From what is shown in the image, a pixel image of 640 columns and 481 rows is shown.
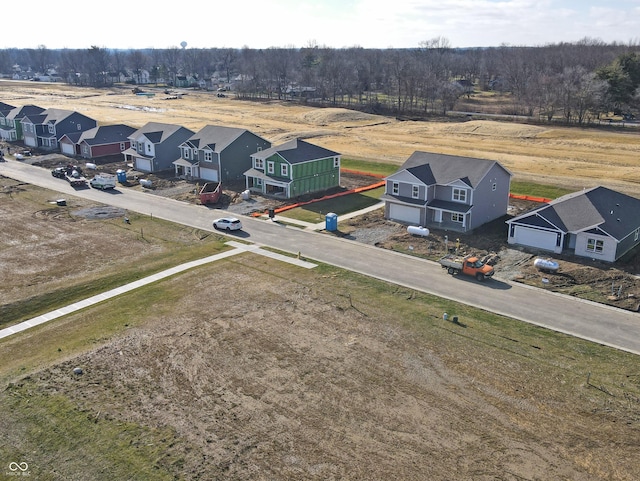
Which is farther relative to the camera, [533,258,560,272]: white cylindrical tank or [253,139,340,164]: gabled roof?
[253,139,340,164]: gabled roof

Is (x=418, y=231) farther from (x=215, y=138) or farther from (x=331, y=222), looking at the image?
(x=215, y=138)

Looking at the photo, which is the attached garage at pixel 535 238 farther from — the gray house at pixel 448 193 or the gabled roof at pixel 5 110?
the gabled roof at pixel 5 110

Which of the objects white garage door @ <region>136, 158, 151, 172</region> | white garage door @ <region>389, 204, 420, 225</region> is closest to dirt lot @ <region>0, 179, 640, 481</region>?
white garage door @ <region>389, 204, 420, 225</region>

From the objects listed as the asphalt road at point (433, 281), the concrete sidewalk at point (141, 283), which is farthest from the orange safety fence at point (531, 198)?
the concrete sidewalk at point (141, 283)

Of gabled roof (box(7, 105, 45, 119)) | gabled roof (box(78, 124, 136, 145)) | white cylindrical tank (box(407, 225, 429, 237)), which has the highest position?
gabled roof (box(7, 105, 45, 119))

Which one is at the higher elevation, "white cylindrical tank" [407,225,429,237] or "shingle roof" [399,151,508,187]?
"shingle roof" [399,151,508,187]

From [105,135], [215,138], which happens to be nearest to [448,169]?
[215,138]

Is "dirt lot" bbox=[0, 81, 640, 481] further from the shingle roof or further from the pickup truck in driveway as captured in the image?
the shingle roof
